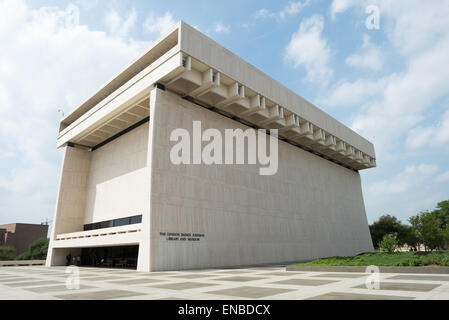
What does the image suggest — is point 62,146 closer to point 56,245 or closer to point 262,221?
point 56,245

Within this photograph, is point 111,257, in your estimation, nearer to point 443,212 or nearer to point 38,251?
point 38,251

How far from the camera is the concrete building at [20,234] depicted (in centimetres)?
8154

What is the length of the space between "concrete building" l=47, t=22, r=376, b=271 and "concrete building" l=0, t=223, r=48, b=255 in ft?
201

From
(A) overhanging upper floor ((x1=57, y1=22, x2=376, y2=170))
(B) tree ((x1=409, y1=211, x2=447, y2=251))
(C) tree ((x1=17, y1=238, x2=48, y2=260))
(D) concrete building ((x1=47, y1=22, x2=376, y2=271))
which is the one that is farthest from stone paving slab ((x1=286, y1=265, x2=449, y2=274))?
(C) tree ((x1=17, y1=238, x2=48, y2=260))

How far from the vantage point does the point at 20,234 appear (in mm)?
84938

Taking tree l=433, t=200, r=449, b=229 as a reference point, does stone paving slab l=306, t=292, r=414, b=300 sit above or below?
below

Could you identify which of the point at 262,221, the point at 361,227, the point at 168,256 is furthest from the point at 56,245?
the point at 361,227

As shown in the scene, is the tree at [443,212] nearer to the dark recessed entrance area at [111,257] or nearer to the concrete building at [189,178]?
the concrete building at [189,178]

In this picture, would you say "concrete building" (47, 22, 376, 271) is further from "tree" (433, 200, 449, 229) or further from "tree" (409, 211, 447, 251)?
"tree" (433, 200, 449, 229)

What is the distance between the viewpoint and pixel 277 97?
32125 millimetres

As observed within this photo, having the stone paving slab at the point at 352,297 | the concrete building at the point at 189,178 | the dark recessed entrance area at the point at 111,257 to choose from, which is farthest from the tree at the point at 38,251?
the stone paving slab at the point at 352,297

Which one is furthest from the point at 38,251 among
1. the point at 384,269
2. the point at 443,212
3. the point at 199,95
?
the point at 443,212

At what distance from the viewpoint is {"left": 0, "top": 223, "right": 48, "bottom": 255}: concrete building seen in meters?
81.5
